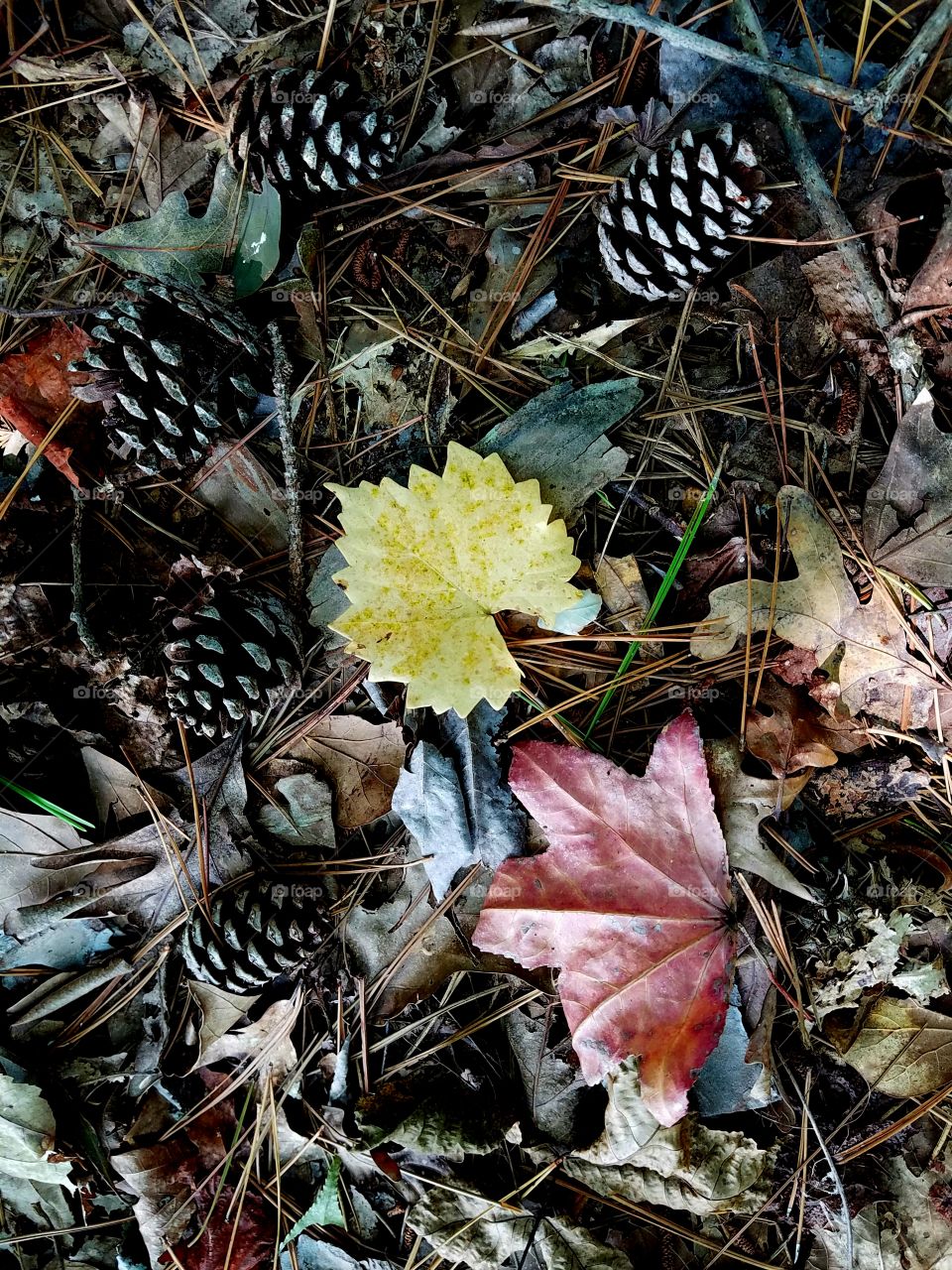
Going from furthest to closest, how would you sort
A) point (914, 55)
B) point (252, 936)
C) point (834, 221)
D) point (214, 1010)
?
point (214, 1010)
point (252, 936)
point (834, 221)
point (914, 55)

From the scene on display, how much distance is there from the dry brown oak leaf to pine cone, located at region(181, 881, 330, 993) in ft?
3.92

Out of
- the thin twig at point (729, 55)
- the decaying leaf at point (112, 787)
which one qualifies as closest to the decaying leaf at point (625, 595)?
the thin twig at point (729, 55)

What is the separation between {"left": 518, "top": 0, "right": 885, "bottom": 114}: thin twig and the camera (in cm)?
172

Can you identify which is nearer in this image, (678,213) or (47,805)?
(678,213)

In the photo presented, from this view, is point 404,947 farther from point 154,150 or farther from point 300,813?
point 154,150

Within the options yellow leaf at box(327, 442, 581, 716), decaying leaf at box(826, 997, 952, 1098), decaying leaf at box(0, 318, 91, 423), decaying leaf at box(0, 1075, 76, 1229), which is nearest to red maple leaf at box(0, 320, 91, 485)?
decaying leaf at box(0, 318, 91, 423)

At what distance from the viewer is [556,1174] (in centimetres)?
195

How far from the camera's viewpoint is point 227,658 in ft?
6.09

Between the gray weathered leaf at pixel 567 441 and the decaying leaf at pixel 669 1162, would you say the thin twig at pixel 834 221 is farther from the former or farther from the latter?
the decaying leaf at pixel 669 1162

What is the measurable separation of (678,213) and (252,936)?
77.1 inches

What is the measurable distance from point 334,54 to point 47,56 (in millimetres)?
767

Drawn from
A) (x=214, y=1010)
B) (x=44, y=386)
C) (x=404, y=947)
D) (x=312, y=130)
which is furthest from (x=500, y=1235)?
(x=312, y=130)

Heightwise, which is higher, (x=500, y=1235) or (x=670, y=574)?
(x=670, y=574)

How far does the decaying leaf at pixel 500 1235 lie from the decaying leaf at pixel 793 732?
4.09ft
